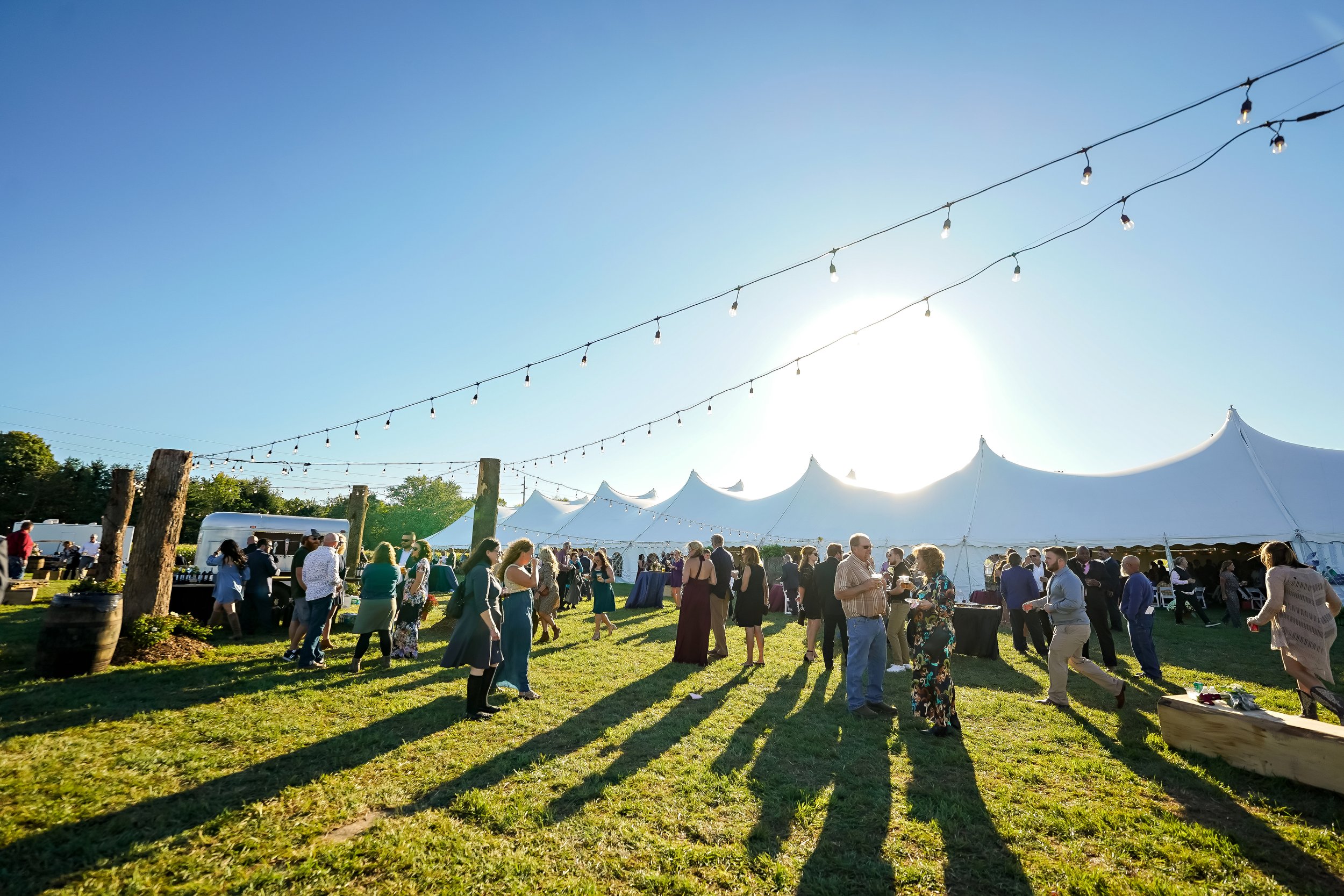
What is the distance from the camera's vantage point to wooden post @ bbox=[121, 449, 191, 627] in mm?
7059

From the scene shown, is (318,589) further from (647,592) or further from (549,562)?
(647,592)

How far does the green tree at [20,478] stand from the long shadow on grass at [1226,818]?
4891cm

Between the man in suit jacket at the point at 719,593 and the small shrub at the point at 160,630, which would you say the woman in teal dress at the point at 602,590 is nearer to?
the man in suit jacket at the point at 719,593

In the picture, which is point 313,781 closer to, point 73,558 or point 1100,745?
point 1100,745

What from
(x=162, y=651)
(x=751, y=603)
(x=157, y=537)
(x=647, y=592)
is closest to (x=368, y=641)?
(x=162, y=651)

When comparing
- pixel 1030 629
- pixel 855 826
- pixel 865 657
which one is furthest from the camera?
pixel 1030 629

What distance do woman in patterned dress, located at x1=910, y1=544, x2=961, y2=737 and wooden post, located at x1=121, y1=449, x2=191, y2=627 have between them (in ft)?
28.1

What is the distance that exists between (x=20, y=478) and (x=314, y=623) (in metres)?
44.9

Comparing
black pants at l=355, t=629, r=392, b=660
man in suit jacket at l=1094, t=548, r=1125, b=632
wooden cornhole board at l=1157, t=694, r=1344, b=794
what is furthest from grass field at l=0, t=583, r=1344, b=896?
man in suit jacket at l=1094, t=548, r=1125, b=632

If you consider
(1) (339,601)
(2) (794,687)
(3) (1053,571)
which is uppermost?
(3) (1053,571)

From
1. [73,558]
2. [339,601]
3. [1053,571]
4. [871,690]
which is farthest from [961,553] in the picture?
[73,558]

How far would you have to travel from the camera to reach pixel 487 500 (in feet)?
31.3

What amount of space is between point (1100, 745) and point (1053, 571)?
1.72 m

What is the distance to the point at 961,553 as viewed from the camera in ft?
50.6
